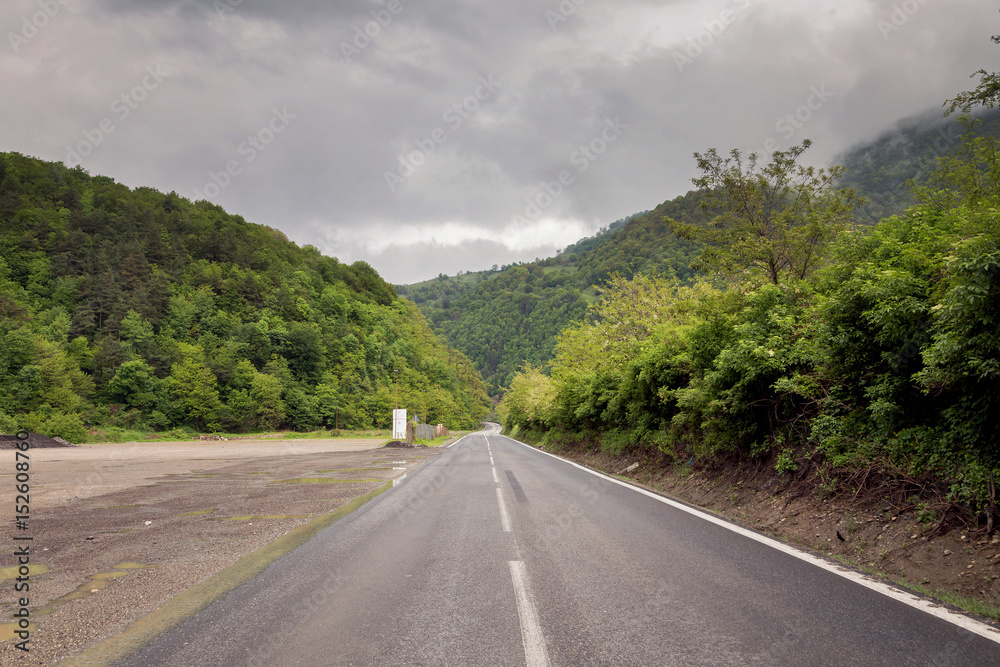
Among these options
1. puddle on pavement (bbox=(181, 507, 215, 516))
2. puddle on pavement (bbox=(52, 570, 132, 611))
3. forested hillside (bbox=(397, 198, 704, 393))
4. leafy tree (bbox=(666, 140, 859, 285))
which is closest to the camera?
puddle on pavement (bbox=(52, 570, 132, 611))

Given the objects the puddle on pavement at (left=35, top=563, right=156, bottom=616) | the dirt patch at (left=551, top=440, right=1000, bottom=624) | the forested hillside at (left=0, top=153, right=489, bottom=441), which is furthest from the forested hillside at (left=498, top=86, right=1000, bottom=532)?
the forested hillside at (left=0, top=153, right=489, bottom=441)

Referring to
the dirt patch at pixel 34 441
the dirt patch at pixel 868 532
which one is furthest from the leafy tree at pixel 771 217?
the dirt patch at pixel 34 441

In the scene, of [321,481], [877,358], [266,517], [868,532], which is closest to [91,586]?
[266,517]

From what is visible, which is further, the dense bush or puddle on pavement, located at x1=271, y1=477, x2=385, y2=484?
puddle on pavement, located at x1=271, y1=477, x2=385, y2=484

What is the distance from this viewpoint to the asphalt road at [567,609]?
321cm

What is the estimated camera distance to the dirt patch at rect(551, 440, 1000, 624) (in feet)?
14.8

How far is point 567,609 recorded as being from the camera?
4.02 m

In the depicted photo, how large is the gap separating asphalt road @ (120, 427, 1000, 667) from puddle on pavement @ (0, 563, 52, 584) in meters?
2.71

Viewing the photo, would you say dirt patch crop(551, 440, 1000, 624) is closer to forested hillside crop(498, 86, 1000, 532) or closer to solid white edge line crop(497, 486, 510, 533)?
forested hillside crop(498, 86, 1000, 532)

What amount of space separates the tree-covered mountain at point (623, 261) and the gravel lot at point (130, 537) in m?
11.6

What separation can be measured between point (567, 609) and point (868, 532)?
168 inches

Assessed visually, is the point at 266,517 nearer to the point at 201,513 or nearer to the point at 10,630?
the point at 201,513

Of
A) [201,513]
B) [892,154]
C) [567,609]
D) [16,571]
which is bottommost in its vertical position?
[201,513]

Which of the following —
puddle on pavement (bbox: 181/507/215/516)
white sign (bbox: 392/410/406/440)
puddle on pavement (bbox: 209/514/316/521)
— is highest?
puddle on pavement (bbox: 209/514/316/521)
